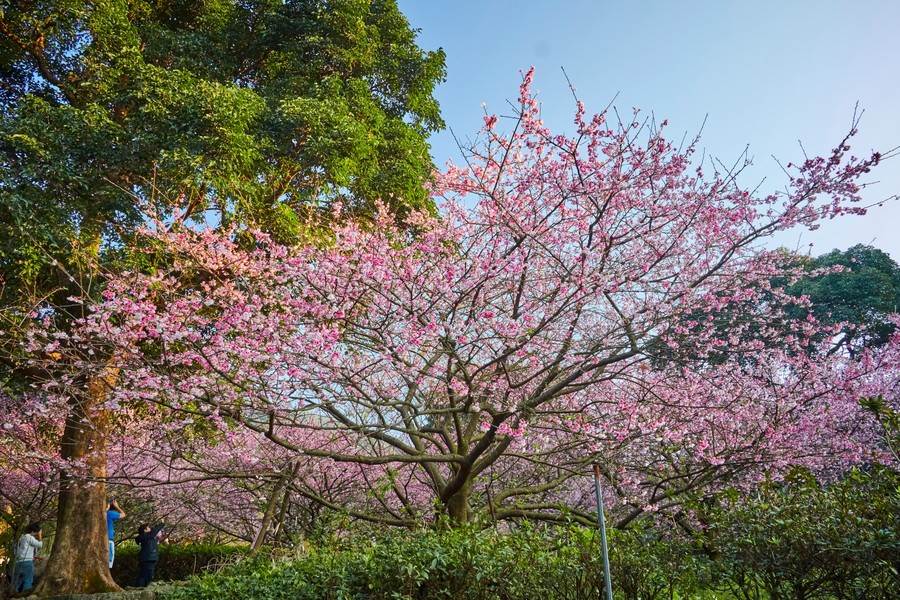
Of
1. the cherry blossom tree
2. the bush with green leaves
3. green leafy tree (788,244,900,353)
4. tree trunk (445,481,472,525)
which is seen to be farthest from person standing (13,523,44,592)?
green leafy tree (788,244,900,353)

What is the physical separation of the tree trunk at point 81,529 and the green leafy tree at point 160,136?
0.03 meters

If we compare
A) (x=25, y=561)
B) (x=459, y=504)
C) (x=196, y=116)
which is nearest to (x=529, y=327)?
(x=459, y=504)

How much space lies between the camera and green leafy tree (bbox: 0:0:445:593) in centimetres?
790

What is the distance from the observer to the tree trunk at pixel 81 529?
848cm

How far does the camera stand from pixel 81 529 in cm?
889

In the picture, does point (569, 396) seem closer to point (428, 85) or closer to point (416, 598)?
point (416, 598)

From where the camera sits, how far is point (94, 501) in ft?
29.9

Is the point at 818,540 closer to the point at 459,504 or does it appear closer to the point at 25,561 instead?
the point at 459,504

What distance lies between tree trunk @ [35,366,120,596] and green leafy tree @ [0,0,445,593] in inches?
1.1

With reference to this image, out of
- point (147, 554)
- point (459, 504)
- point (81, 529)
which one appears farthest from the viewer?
point (147, 554)

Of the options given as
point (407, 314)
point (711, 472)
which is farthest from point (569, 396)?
point (407, 314)

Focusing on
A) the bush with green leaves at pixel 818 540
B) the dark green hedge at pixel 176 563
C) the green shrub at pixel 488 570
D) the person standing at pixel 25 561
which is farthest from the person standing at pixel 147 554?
the bush with green leaves at pixel 818 540

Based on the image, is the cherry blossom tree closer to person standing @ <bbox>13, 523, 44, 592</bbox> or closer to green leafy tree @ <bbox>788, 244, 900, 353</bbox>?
person standing @ <bbox>13, 523, 44, 592</bbox>

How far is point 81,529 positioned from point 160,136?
6.16 metres
